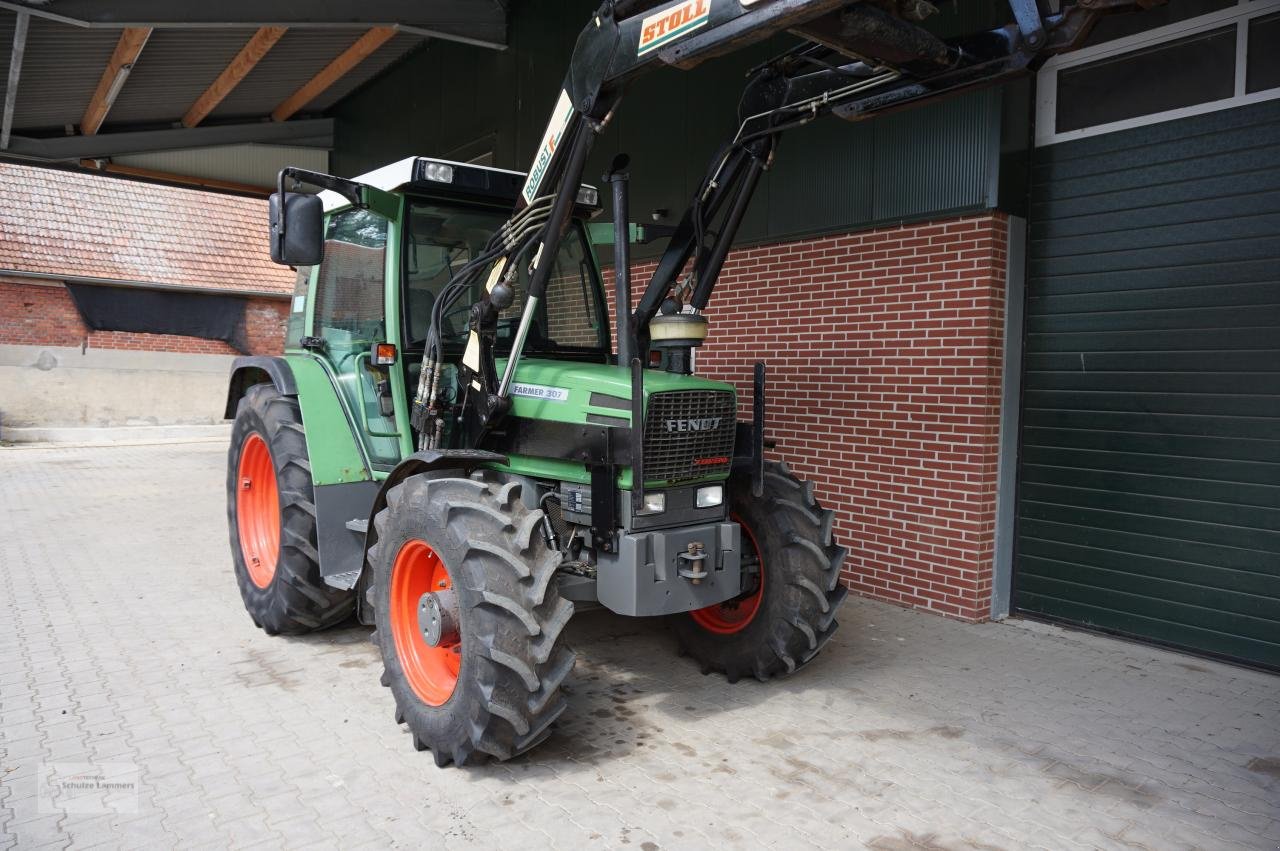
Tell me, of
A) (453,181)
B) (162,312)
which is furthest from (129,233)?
(453,181)

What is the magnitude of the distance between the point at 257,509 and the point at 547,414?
2575mm

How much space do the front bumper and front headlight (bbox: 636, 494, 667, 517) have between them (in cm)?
9

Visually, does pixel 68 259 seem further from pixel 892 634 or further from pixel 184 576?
pixel 892 634

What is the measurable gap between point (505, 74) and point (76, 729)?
7.87 meters

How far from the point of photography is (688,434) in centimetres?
382

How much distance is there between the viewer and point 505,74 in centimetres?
971

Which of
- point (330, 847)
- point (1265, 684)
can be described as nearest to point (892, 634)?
point (1265, 684)

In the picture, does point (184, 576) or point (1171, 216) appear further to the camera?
point (184, 576)

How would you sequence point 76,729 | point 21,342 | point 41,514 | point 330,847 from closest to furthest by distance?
point 330,847 < point 76,729 < point 41,514 < point 21,342

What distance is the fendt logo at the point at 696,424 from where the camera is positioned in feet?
12.3

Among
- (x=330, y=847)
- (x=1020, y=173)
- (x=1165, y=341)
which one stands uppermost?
(x=1020, y=173)

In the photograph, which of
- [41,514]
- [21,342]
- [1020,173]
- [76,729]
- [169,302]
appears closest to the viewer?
[76,729]

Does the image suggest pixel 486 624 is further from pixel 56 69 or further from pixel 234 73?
pixel 234 73

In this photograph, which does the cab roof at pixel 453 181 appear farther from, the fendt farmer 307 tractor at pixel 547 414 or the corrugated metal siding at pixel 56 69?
the corrugated metal siding at pixel 56 69
